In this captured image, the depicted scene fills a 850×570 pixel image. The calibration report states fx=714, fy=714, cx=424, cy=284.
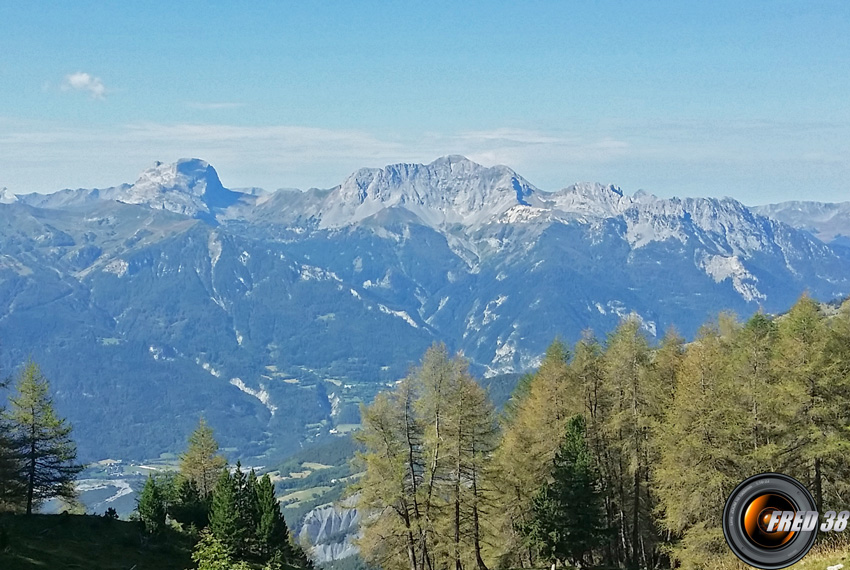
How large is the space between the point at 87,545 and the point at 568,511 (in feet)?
109

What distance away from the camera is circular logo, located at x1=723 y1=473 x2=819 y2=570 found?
50.8 ft

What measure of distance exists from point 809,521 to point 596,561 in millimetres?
45920

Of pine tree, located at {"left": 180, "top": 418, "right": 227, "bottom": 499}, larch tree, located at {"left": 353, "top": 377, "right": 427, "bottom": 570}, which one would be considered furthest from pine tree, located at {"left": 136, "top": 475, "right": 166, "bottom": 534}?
larch tree, located at {"left": 353, "top": 377, "right": 427, "bottom": 570}

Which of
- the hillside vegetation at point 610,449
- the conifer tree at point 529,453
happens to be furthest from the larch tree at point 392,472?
the conifer tree at point 529,453

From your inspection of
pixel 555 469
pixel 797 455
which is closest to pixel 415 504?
pixel 555 469

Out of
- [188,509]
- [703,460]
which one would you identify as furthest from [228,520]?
[703,460]

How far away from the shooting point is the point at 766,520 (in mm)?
15812

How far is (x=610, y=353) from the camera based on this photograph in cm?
5141

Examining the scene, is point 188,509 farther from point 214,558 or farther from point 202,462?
point 214,558

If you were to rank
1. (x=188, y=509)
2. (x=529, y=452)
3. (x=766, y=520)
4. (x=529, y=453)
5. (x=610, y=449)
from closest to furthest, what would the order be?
(x=766, y=520)
(x=529, y=453)
(x=529, y=452)
(x=610, y=449)
(x=188, y=509)

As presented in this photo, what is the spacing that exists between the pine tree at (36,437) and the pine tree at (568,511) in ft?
127

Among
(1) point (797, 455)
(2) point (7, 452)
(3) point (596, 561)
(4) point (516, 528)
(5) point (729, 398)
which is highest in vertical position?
(5) point (729, 398)

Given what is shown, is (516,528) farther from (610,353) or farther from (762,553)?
(762,553)

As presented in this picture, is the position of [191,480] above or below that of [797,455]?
below
